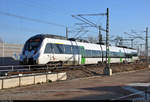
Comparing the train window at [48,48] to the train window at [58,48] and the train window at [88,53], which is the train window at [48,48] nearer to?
the train window at [58,48]

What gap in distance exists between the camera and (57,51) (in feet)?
85.3

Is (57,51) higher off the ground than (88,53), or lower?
higher

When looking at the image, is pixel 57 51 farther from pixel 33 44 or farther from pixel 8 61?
pixel 8 61

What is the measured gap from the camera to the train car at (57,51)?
24016 mm

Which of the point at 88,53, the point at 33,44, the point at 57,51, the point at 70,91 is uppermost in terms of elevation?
the point at 33,44

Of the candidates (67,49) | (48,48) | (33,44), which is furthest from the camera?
(67,49)

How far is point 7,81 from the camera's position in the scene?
55.3 ft

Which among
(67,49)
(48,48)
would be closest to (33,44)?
(48,48)

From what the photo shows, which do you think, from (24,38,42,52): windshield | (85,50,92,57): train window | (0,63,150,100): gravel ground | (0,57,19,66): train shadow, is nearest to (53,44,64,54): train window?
(24,38,42,52): windshield

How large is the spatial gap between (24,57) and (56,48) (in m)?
3.43

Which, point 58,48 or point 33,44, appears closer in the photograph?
point 33,44

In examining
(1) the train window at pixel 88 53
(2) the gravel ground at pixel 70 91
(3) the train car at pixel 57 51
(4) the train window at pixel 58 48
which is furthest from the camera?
(1) the train window at pixel 88 53

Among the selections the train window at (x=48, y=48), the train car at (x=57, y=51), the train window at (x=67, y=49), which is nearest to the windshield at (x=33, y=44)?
the train car at (x=57, y=51)

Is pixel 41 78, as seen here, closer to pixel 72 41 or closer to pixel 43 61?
pixel 43 61
